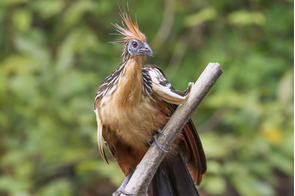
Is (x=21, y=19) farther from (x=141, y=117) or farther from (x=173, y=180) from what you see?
(x=173, y=180)

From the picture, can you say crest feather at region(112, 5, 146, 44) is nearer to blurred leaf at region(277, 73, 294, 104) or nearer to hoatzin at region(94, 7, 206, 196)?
hoatzin at region(94, 7, 206, 196)

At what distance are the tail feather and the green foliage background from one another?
815mm

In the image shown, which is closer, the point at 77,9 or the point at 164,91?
the point at 164,91

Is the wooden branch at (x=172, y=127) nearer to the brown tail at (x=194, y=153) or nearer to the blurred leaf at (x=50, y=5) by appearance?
the brown tail at (x=194, y=153)

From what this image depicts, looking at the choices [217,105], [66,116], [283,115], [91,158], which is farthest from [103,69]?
[283,115]

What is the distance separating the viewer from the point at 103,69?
13.5 feet

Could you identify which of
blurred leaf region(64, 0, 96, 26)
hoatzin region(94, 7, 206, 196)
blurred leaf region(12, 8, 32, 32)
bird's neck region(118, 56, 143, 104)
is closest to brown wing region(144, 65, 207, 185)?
hoatzin region(94, 7, 206, 196)

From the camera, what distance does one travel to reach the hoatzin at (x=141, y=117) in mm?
1771

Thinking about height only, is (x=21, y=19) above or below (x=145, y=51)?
above

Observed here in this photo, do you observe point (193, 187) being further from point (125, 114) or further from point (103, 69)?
point (103, 69)

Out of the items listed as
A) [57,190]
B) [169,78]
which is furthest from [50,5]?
[57,190]

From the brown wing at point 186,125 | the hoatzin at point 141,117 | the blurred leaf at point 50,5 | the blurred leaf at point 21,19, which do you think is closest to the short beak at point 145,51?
the hoatzin at point 141,117

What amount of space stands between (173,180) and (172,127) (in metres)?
0.47

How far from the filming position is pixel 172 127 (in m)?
1.86
